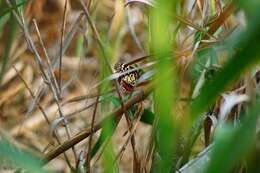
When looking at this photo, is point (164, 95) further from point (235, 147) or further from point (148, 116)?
point (148, 116)

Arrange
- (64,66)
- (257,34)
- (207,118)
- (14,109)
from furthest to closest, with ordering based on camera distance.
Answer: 1. (64,66)
2. (14,109)
3. (207,118)
4. (257,34)

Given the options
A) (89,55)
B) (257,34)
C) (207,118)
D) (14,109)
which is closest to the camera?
(257,34)

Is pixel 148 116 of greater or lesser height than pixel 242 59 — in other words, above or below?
below

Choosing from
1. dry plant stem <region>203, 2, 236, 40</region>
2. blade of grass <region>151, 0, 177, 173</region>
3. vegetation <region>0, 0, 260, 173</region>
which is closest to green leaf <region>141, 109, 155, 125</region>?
vegetation <region>0, 0, 260, 173</region>

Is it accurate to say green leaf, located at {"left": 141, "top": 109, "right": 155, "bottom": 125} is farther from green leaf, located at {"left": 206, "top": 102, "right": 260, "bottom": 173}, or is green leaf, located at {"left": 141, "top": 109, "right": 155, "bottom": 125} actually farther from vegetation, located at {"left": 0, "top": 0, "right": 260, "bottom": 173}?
green leaf, located at {"left": 206, "top": 102, "right": 260, "bottom": 173}

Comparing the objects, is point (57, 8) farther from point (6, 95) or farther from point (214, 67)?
point (214, 67)

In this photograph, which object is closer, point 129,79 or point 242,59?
point 242,59

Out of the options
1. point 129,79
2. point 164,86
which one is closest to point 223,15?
point 129,79

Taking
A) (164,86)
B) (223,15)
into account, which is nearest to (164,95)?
(164,86)

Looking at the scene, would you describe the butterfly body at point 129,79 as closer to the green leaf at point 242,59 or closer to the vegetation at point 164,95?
the vegetation at point 164,95

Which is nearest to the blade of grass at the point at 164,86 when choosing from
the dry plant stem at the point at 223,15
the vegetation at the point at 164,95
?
the vegetation at the point at 164,95

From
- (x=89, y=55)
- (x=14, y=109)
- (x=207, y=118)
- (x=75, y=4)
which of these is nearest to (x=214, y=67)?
(x=207, y=118)
